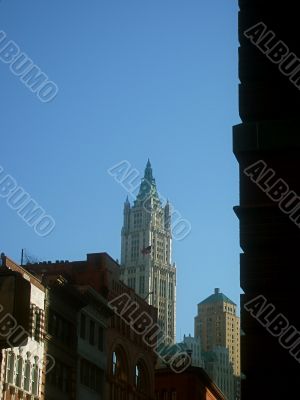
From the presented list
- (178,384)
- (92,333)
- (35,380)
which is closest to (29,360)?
(35,380)

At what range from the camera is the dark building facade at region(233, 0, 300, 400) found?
2270 cm

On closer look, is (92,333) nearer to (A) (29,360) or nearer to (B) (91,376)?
(B) (91,376)

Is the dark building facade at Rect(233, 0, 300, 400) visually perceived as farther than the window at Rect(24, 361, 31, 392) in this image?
No

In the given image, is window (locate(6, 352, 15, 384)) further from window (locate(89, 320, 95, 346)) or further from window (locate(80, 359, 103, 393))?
window (locate(89, 320, 95, 346))

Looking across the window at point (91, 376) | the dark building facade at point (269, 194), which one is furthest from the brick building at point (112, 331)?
the dark building facade at point (269, 194)

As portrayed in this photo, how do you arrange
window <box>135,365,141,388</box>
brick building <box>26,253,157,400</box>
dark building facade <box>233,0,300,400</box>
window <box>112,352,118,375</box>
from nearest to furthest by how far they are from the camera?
1. dark building facade <box>233,0,300,400</box>
2. brick building <box>26,253,157,400</box>
3. window <box>112,352,118,375</box>
4. window <box>135,365,141,388</box>

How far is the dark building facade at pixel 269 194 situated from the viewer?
22703 millimetres

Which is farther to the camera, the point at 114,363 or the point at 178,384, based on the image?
the point at 178,384

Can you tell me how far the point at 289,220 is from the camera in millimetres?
24109

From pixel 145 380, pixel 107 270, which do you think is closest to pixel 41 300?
pixel 107 270

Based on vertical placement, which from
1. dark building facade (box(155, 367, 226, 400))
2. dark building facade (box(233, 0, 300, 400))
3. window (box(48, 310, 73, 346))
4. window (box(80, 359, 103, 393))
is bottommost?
dark building facade (box(233, 0, 300, 400))

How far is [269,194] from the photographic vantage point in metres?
24.3

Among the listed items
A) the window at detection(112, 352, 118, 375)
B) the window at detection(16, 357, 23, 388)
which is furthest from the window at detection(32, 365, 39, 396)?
the window at detection(112, 352, 118, 375)

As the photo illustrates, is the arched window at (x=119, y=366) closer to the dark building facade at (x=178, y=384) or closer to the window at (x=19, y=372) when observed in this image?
the window at (x=19, y=372)
